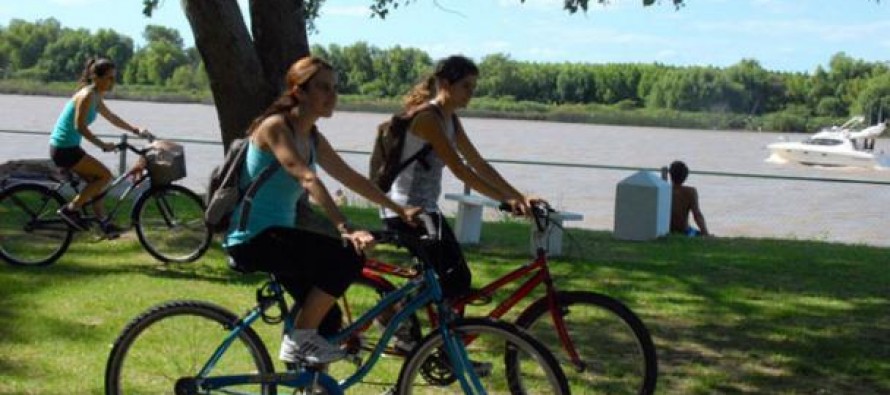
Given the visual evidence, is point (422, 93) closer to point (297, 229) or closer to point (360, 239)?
point (297, 229)

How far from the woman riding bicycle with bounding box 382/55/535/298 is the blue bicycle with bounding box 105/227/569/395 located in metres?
0.53

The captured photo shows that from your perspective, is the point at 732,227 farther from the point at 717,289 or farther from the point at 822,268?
the point at 717,289

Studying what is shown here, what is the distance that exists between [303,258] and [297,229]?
121 millimetres

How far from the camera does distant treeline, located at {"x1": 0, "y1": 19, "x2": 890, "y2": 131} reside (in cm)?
5475

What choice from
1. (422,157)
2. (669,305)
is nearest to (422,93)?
(422,157)

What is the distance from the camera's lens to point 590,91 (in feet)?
258

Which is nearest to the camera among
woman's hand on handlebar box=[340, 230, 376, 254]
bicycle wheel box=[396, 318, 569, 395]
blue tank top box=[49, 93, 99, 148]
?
woman's hand on handlebar box=[340, 230, 376, 254]

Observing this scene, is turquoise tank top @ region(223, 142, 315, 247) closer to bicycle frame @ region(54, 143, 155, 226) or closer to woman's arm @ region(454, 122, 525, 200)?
woman's arm @ region(454, 122, 525, 200)

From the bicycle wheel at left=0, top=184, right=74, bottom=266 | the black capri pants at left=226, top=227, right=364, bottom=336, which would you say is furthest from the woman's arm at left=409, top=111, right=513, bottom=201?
the bicycle wheel at left=0, top=184, right=74, bottom=266

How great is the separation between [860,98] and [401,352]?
72998mm

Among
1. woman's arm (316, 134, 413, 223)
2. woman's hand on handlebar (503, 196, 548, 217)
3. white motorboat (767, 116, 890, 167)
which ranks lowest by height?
white motorboat (767, 116, 890, 167)

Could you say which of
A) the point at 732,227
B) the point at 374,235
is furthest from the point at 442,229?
the point at 732,227

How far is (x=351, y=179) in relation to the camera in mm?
5121

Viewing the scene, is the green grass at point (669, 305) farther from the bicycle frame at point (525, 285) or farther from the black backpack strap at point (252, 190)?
the black backpack strap at point (252, 190)
